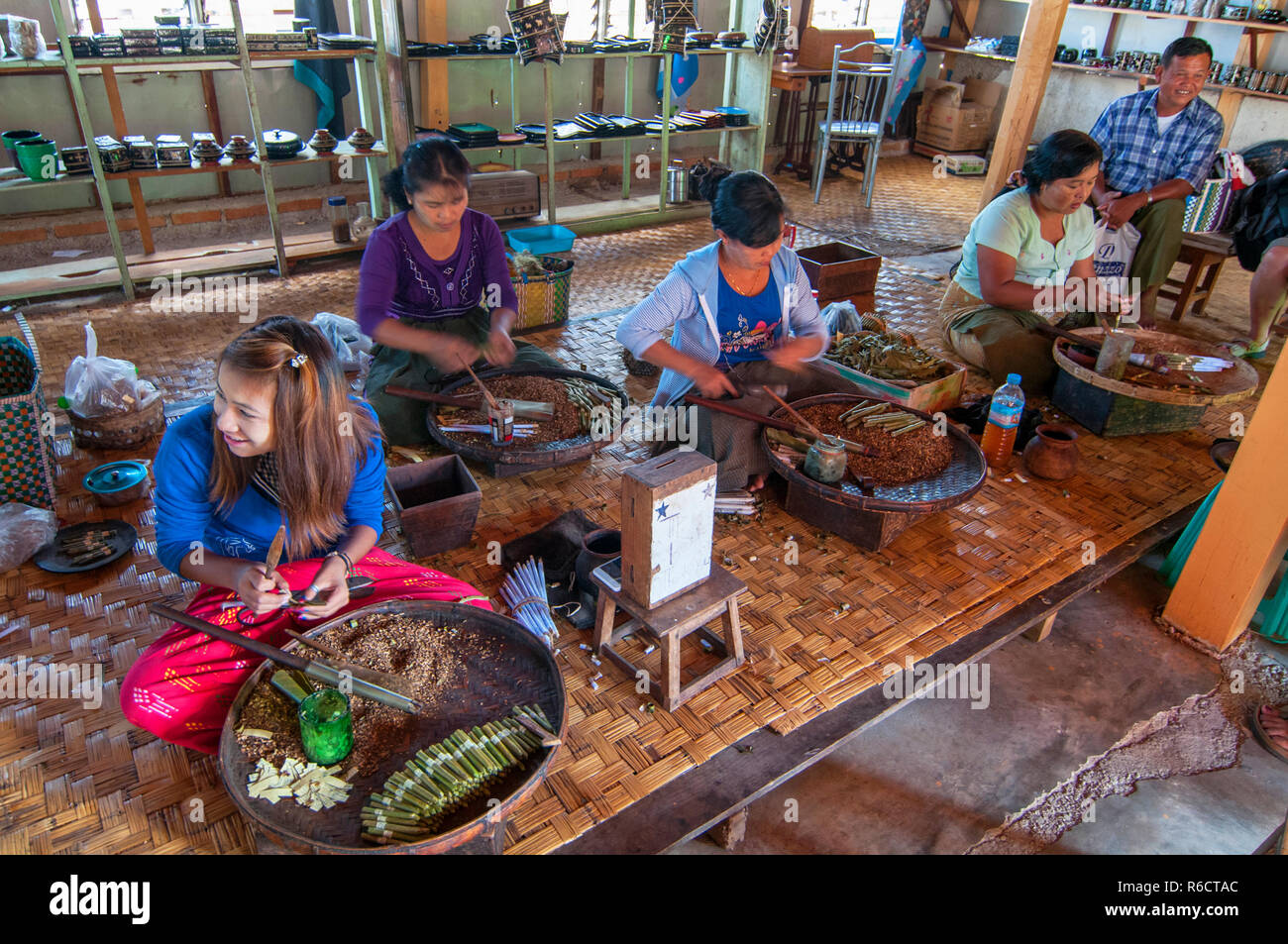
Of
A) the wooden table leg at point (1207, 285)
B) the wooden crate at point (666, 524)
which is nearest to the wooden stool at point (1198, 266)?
the wooden table leg at point (1207, 285)

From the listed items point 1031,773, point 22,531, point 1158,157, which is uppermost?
point 1158,157

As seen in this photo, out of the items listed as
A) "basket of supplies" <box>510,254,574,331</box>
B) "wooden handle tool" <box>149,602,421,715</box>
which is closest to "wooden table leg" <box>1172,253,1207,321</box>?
"basket of supplies" <box>510,254,574,331</box>

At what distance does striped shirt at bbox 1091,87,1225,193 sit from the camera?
5.05 m

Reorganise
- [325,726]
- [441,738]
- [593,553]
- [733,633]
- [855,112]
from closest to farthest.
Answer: [325,726] → [441,738] → [733,633] → [593,553] → [855,112]

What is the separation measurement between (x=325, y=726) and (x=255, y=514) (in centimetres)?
76

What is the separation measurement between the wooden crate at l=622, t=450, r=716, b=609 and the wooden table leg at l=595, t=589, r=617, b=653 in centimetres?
17

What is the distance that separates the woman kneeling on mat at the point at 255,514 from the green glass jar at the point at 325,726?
0.36 metres

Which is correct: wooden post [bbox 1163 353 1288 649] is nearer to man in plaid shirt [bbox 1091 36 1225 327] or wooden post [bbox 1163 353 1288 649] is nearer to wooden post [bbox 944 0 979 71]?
man in plaid shirt [bbox 1091 36 1225 327]

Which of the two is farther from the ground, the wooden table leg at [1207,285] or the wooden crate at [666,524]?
the wooden crate at [666,524]

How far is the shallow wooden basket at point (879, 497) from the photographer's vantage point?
9.98 feet

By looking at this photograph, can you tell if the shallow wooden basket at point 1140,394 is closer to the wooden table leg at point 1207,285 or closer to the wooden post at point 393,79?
the wooden table leg at point 1207,285

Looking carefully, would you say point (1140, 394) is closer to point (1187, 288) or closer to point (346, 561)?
point (1187, 288)

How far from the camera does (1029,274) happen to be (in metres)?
4.50

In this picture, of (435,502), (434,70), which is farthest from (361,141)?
(435,502)
